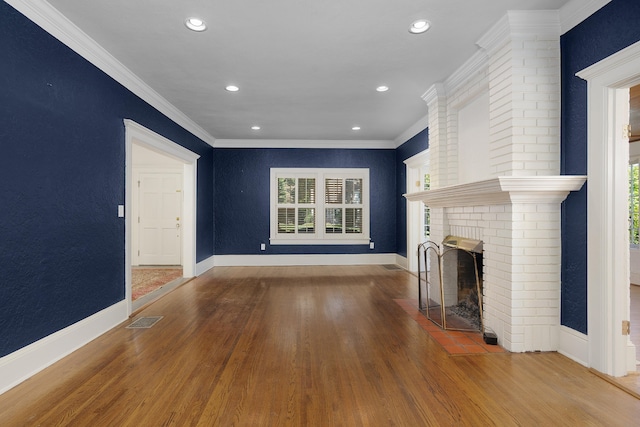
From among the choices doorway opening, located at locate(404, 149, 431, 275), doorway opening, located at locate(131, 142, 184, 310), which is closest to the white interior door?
doorway opening, located at locate(131, 142, 184, 310)

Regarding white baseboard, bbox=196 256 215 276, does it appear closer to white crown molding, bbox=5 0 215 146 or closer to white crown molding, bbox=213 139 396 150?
white crown molding, bbox=213 139 396 150

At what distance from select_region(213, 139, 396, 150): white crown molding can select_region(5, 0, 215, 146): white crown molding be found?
2.25 metres

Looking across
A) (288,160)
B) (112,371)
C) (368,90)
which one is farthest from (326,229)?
(112,371)

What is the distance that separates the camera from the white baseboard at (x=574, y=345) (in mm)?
2420

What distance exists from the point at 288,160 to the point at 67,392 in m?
5.45

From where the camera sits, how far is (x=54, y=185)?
2578mm

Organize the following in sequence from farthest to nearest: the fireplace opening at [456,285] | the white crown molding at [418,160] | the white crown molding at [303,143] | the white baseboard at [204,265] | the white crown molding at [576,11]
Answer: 1. the white crown molding at [303,143]
2. the white baseboard at [204,265]
3. the white crown molding at [418,160]
4. the fireplace opening at [456,285]
5. the white crown molding at [576,11]

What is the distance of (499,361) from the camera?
2529 mm

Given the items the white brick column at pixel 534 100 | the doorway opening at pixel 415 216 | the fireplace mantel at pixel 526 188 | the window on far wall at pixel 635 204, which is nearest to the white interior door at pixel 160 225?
the doorway opening at pixel 415 216

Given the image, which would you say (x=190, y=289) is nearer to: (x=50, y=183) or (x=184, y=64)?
(x=50, y=183)

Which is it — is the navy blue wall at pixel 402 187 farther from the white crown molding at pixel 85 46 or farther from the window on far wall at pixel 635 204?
the white crown molding at pixel 85 46

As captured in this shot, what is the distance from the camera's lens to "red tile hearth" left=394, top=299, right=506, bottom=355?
8.91ft

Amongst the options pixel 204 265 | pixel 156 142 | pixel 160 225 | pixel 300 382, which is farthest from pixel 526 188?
pixel 160 225

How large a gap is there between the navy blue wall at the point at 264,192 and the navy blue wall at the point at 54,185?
10.9 feet
